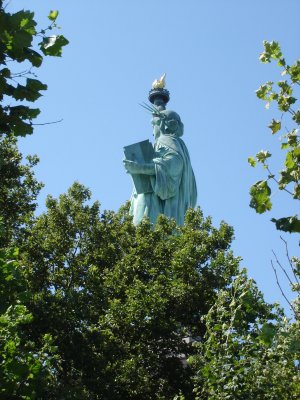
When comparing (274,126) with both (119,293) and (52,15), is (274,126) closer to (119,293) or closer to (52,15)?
(52,15)

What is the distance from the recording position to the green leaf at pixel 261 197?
5973mm

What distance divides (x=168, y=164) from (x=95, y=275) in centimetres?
1306

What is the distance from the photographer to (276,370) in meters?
9.63

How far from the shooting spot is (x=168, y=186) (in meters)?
30.7

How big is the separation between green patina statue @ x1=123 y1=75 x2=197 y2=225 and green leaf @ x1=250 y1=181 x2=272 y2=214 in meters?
23.3

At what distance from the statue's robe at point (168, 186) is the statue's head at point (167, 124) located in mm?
262

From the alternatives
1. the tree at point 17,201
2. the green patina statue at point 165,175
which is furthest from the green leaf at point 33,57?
the green patina statue at point 165,175

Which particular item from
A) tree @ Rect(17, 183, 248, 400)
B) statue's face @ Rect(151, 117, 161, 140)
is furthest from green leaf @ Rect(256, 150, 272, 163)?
statue's face @ Rect(151, 117, 161, 140)

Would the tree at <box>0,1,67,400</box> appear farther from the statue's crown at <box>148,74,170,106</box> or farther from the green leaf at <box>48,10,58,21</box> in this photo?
the statue's crown at <box>148,74,170,106</box>

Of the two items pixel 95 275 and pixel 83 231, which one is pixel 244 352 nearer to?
pixel 95 275

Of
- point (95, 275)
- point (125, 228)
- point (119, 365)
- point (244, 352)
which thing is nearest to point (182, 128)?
point (125, 228)

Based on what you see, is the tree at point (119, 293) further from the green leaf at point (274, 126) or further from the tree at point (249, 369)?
the green leaf at point (274, 126)

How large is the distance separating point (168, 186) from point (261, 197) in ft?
81.2

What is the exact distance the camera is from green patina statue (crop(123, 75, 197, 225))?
30391 millimetres
